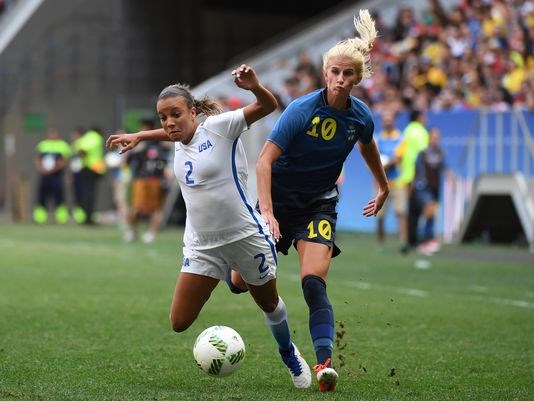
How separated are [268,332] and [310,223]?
266 centimetres

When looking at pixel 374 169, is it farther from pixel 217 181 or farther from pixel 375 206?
pixel 217 181

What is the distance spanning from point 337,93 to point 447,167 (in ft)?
50.6

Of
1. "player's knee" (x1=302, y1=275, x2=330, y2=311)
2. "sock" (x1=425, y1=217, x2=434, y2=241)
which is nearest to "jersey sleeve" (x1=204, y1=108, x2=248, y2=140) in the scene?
"player's knee" (x1=302, y1=275, x2=330, y2=311)

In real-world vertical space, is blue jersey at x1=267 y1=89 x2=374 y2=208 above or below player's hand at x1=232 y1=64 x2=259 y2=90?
below

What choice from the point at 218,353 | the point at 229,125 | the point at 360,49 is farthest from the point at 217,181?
the point at 360,49

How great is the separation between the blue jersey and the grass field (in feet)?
3.08

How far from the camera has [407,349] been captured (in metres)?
9.38

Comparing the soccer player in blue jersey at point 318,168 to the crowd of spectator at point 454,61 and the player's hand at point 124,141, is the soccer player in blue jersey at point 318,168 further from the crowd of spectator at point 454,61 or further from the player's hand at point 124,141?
the crowd of spectator at point 454,61

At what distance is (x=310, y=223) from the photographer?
310 inches

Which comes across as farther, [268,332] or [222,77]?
[222,77]

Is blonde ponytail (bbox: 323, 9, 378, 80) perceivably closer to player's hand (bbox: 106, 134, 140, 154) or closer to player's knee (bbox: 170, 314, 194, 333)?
player's hand (bbox: 106, 134, 140, 154)

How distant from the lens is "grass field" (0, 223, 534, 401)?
7.52 meters

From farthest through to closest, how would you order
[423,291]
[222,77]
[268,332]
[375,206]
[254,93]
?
[222,77] < [423,291] < [268,332] < [375,206] < [254,93]

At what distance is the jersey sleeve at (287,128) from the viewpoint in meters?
7.54
